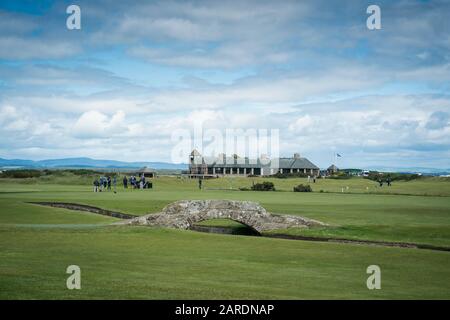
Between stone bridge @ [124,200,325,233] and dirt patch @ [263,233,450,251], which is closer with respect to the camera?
dirt patch @ [263,233,450,251]

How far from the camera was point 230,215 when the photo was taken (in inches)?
1657

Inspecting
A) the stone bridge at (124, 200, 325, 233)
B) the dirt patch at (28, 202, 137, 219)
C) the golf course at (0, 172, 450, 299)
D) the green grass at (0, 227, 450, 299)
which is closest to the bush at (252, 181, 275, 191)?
the dirt patch at (28, 202, 137, 219)

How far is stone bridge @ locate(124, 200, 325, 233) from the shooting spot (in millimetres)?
41500

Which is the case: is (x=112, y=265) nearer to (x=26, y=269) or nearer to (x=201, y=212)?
(x=26, y=269)

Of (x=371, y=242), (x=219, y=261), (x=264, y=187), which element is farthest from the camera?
(x=264, y=187)

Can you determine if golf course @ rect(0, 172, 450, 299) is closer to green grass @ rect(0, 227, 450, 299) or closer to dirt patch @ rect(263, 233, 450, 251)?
green grass @ rect(0, 227, 450, 299)

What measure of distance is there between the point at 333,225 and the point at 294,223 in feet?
8.99

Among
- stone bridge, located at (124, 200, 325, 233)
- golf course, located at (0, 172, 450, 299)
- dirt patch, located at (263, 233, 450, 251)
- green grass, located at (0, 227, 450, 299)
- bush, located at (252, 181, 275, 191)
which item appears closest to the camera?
green grass, located at (0, 227, 450, 299)

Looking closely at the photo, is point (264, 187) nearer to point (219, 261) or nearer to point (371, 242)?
point (371, 242)

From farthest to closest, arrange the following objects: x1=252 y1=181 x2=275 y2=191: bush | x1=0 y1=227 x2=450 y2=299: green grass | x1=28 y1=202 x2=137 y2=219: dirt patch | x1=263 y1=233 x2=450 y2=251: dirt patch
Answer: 1. x1=252 y1=181 x2=275 y2=191: bush
2. x1=28 y1=202 x2=137 y2=219: dirt patch
3. x1=263 y1=233 x2=450 y2=251: dirt patch
4. x1=0 y1=227 x2=450 y2=299: green grass

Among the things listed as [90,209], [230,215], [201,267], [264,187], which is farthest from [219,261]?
[264,187]
